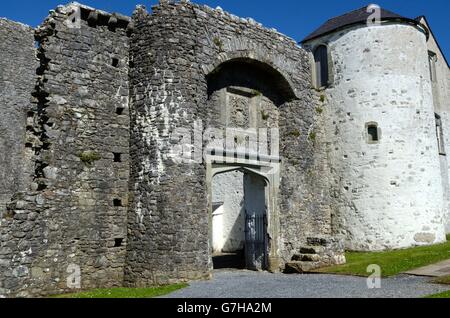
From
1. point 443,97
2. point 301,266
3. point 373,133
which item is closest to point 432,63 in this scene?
point 443,97

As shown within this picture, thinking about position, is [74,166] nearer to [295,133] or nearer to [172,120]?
[172,120]

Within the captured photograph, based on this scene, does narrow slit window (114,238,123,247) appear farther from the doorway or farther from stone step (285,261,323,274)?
the doorway

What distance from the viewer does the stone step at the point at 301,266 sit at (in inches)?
497

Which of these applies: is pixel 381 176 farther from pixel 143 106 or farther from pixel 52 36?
pixel 52 36

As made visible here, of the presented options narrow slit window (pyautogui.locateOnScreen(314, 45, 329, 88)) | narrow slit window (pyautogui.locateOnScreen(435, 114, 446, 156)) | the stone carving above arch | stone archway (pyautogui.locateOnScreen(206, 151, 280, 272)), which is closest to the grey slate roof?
narrow slit window (pyautogui.locateOnScreen(314, 45, 329, 88))

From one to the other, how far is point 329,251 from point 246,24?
6.79 meters

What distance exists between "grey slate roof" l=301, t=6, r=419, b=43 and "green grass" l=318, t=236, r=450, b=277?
25.4 ft

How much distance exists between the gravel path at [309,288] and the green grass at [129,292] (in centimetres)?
36

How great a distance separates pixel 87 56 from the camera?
11.5m

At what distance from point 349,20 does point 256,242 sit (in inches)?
341

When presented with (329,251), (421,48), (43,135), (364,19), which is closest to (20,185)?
(43,135)

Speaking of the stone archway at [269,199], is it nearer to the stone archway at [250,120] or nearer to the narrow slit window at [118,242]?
the stone archway at [250,120]

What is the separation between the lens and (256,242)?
573 inches
